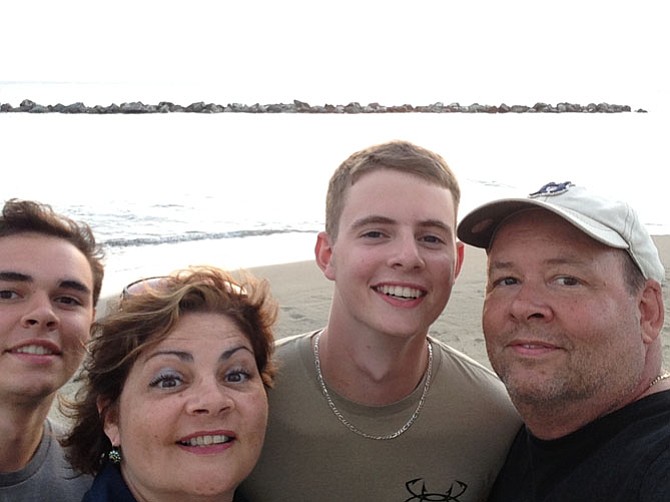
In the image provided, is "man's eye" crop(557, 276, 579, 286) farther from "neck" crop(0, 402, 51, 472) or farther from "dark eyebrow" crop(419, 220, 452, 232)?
"neck" crop(0, 402, 51, 472)

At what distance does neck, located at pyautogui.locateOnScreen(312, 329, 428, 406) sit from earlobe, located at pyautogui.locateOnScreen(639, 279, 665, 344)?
1.05 metres

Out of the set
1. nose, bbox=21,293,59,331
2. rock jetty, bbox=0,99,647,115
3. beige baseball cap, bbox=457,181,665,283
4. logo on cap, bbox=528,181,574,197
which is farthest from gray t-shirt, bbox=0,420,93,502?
rock jetty, bbox=0,99,647,115

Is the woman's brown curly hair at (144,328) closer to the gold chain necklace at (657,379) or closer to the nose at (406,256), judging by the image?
the nose at (406,256)

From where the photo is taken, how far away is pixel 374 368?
335 centimetres

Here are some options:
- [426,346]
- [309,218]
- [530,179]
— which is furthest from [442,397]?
[530,179]

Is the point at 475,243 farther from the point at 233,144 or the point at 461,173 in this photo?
the point at 233,144

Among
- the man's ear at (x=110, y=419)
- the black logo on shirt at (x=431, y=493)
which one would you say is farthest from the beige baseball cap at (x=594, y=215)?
the man's ear at (x=110, y=419)

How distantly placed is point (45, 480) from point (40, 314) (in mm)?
750

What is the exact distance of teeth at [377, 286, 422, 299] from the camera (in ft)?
10.5

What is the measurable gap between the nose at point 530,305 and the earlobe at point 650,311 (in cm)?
39

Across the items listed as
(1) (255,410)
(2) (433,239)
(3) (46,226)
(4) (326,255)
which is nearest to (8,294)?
(3) (46,226)

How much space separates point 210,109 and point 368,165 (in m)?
57.0

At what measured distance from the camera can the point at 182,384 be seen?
267cm

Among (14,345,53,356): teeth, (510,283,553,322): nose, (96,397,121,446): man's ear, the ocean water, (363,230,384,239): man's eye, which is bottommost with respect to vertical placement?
the ocean water
